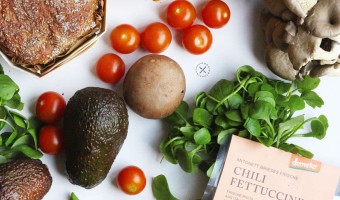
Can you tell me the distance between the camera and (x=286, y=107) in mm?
1361

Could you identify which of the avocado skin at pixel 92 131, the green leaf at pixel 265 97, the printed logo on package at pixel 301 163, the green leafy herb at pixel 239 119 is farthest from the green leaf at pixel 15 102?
the printed logo on package at pixel 301 163

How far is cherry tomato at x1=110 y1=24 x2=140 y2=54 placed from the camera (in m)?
1.35

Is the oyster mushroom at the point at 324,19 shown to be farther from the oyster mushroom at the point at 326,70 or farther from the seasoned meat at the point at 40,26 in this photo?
the seasoned meat at the point at 40,26

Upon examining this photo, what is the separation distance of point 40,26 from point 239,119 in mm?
530

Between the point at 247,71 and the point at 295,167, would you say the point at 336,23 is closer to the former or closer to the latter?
the point at 247,71

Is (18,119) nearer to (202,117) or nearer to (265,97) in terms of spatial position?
(202,117)

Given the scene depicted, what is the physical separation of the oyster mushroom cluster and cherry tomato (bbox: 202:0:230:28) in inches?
4.4

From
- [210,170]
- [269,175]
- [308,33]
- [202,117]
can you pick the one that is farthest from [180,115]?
[308,33]

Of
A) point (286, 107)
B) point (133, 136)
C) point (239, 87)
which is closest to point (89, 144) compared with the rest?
point (133, 136)

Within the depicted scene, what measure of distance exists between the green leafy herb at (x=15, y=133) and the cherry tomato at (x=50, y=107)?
0.04 metres

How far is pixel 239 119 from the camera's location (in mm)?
1327

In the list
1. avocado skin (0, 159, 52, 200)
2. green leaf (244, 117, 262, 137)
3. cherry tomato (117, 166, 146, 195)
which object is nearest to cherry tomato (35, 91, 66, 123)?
avocado skin (0, 159, 52, 200)

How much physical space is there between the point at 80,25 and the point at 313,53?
1.78 feet

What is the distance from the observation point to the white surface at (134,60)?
4.54 feet
